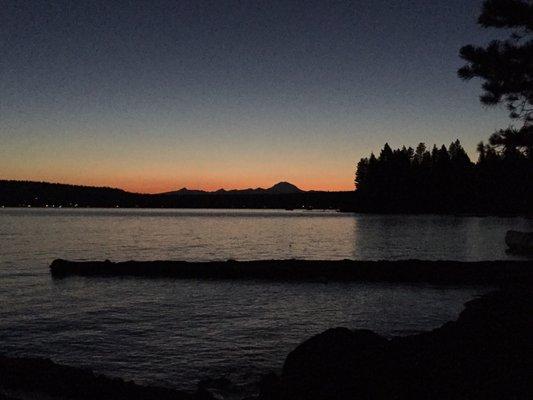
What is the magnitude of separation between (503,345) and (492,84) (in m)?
11.6

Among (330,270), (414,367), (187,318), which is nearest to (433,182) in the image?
(330,270)

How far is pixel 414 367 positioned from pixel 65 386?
7.80 m

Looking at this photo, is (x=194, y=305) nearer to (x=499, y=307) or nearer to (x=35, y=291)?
(x=35, y=291)

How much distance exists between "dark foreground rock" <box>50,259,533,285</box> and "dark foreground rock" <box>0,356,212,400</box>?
82.5 feet

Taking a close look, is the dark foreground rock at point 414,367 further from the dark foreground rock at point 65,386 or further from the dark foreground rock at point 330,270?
the dark foreground rock at point 330,270

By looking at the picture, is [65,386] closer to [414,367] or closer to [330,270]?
[414,367]

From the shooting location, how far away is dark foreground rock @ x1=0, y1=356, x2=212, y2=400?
10.8 m

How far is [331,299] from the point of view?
28.2 metres

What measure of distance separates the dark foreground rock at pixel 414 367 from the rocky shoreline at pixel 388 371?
0.05 ft

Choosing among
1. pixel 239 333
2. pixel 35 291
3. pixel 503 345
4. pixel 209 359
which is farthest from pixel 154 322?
pixel 503 345

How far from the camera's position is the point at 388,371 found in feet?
29.8

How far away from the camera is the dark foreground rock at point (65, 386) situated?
35.3 feet

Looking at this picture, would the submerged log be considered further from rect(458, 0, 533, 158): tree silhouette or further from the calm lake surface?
rect(458, 0, 533, 158): tree silhouette

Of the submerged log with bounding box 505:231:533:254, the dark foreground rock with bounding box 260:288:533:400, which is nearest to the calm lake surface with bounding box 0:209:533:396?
the dark foreground rock with bounding box 260:288:533:400
